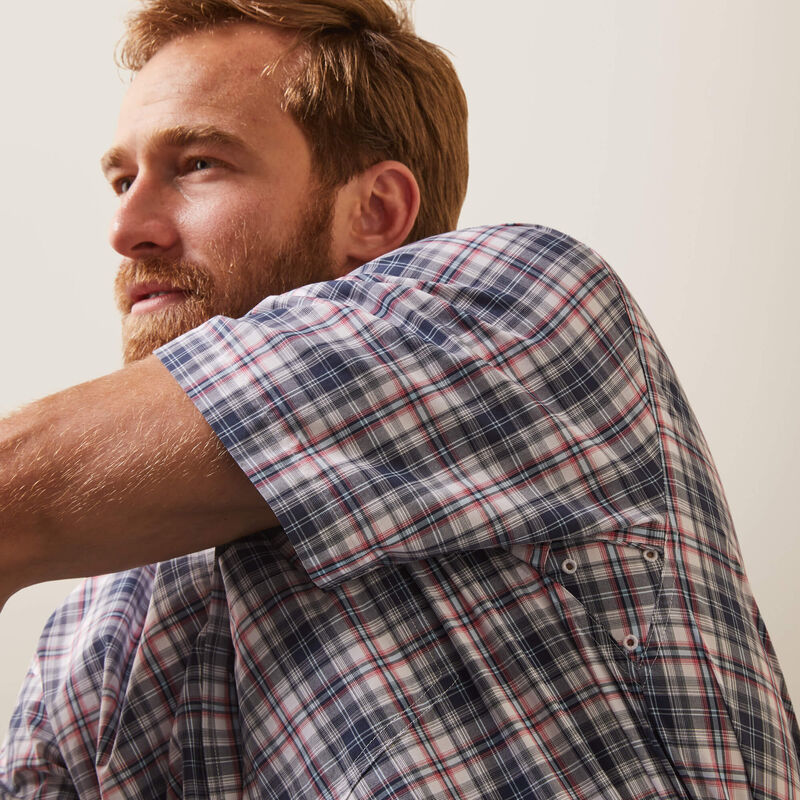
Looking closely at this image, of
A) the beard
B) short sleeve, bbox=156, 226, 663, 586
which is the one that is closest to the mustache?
the beard

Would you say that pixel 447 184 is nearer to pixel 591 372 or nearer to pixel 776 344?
pixel 591 372

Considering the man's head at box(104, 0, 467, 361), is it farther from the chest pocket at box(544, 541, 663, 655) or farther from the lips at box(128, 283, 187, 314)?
the chest pocket at box(544, 541, 663, 655)

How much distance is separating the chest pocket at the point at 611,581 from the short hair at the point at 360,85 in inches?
23.5

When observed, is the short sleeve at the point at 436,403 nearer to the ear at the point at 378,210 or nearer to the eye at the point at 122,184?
the ear at the point at 378,210

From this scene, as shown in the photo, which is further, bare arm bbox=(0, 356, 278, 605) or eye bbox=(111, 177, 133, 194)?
eye bbox=(111, 177, 133, 194)

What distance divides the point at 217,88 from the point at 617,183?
3.17 ft

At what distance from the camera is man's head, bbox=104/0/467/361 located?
3.34 feet

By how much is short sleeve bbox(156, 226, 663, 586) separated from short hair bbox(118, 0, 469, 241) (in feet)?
1.26

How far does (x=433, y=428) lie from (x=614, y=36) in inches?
55.8

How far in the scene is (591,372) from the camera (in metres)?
0.74

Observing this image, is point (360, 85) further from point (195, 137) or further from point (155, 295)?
point (155, 295)

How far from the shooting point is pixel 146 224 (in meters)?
1.01

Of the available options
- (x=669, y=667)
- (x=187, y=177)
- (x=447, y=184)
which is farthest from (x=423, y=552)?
(x=447, y=184)

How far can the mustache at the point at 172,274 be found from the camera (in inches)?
39.6
